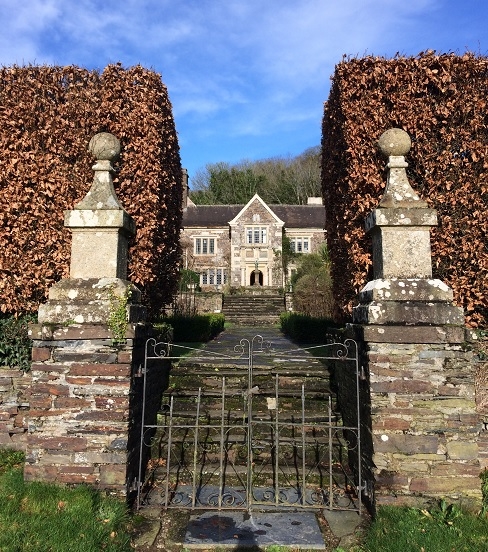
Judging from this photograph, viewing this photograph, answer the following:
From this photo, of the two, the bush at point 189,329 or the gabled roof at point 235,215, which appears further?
the gabled roof at point 235,215

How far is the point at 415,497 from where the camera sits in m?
4.00

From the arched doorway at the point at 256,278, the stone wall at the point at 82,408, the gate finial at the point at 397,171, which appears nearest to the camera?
the stone wall at the point at 82,408

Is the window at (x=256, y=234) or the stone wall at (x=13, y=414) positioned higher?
the window at (x=256, y=234)

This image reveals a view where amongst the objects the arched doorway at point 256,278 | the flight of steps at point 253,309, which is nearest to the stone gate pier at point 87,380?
the flight of steps at point 253,309

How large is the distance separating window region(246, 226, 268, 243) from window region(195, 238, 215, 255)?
390 centimetres

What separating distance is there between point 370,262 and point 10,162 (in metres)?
5.06

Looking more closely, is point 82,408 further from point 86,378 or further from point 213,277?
point 213,277

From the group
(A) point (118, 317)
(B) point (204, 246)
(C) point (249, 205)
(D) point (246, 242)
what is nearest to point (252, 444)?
(A) point (118, 317)

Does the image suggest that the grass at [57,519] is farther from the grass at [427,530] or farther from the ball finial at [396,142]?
the ball finial at [396,142]

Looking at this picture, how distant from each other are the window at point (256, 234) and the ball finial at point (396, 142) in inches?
1396

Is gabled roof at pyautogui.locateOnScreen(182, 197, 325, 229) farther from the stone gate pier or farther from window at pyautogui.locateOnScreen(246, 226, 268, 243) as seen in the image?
the stone gate pier

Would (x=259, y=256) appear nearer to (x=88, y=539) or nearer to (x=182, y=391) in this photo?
(x=182, y=391)

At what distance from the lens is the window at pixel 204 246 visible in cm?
4162

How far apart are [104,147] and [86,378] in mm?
2681
